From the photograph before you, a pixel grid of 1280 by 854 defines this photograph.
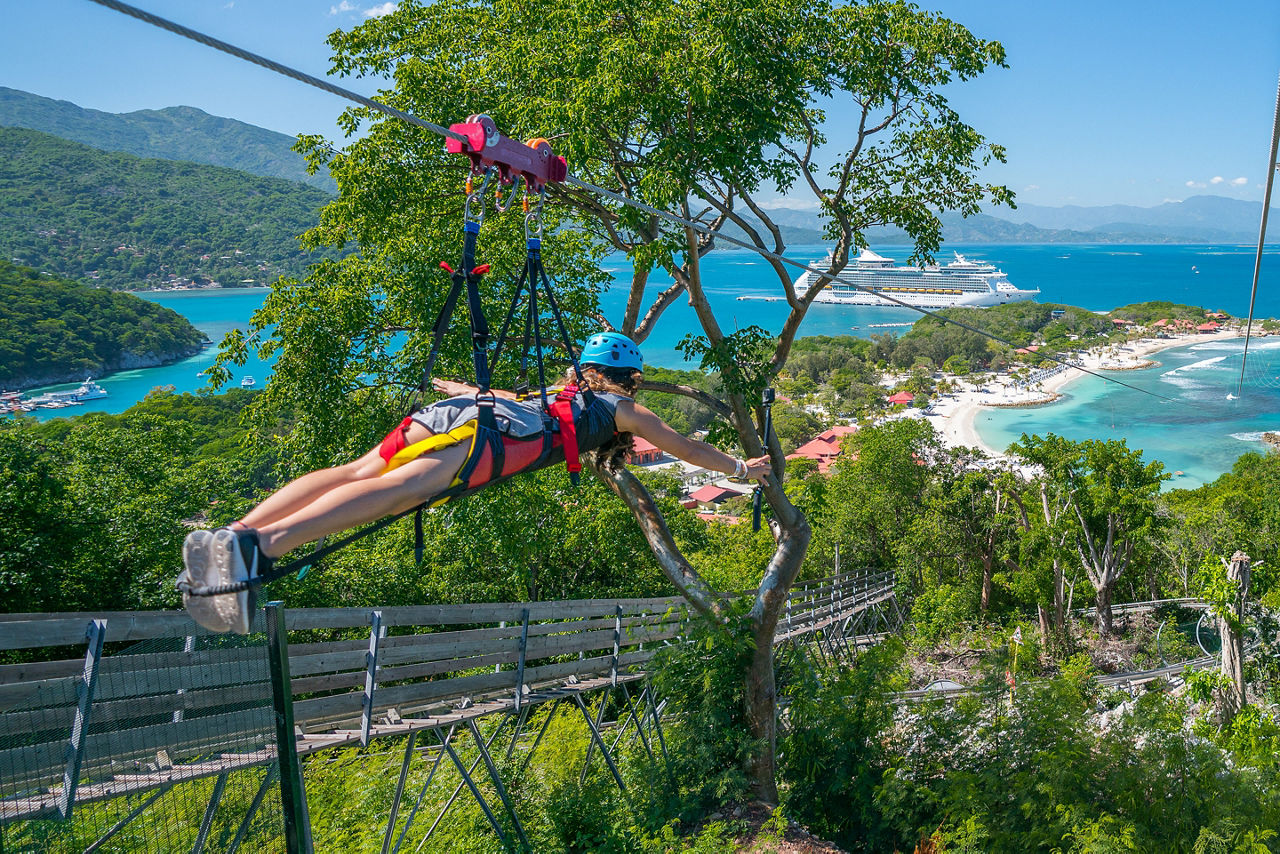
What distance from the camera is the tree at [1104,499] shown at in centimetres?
1831

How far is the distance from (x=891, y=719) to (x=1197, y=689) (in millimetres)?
5434

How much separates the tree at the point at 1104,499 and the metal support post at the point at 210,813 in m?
18.5

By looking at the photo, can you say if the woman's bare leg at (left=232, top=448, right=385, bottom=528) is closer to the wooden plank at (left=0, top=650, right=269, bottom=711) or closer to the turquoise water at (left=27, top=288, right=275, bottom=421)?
the wooden plank at (left=0, top=650, right=269, bottom=711)

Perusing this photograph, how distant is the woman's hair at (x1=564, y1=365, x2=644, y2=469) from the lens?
3852mm

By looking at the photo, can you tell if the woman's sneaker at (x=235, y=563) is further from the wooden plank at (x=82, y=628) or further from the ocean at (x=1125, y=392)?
the ocean at (x=1125, y=392)

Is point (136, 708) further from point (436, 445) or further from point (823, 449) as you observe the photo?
point (823, 449)

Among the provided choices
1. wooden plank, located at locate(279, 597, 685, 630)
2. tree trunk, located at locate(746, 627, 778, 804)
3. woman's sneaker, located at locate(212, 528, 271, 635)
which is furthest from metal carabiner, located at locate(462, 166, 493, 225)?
tree trunk, located at locate(746, 627, 778, 804)

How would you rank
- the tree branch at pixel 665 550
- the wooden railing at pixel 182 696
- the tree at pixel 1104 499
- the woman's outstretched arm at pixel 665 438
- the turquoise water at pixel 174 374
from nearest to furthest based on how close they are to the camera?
the wooden railing at pixel 182 696, the woman's outstretched arm at pixel 665 438, the tree branch at pixel 665 550, the tree at pixel 1104 499, the turquoise water at pixel 174 374

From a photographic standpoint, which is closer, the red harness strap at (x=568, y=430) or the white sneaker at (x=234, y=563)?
the white sneaker at (x=234, y=563)

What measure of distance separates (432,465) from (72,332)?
62.4m

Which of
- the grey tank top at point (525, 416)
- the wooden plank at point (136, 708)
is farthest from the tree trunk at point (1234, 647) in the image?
the wooden plank at point (136, 708)

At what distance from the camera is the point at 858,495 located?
955 inches

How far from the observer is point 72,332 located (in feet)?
175

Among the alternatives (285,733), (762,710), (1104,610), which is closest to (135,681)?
(285,733)
